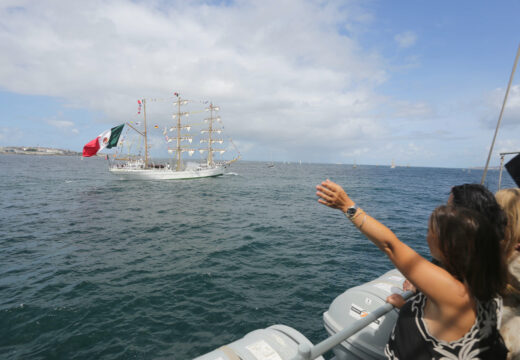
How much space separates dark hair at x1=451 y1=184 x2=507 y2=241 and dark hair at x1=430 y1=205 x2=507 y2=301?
18.7 inches

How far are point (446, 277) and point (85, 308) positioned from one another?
9.14 metres

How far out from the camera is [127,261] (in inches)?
419

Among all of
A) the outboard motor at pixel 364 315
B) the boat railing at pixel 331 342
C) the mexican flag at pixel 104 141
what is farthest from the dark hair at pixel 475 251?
the mexican flag at pixel 104 141

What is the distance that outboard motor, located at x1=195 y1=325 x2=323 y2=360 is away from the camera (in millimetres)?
2515

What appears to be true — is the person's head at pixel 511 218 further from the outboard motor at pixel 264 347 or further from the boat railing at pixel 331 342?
A: the outboard motor at pixel 264 347

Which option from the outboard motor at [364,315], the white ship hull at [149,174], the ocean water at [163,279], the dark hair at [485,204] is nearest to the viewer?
the dark hair at [485,204]

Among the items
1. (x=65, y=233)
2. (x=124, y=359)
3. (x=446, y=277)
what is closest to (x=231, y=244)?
(x=124, y=359)

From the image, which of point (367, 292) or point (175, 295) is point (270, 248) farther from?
point (367, 292)

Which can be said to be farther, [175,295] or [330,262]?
[330,262]

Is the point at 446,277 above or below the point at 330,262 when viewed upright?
above

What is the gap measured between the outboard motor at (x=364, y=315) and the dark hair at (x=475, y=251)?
1735mm

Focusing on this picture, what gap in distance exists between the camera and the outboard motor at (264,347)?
2.52 meters

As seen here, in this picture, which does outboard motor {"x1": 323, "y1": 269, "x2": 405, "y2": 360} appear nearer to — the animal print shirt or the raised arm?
the animal print shirt

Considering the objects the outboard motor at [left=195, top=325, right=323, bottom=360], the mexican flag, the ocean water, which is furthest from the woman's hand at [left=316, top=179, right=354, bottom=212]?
the mexican flag
